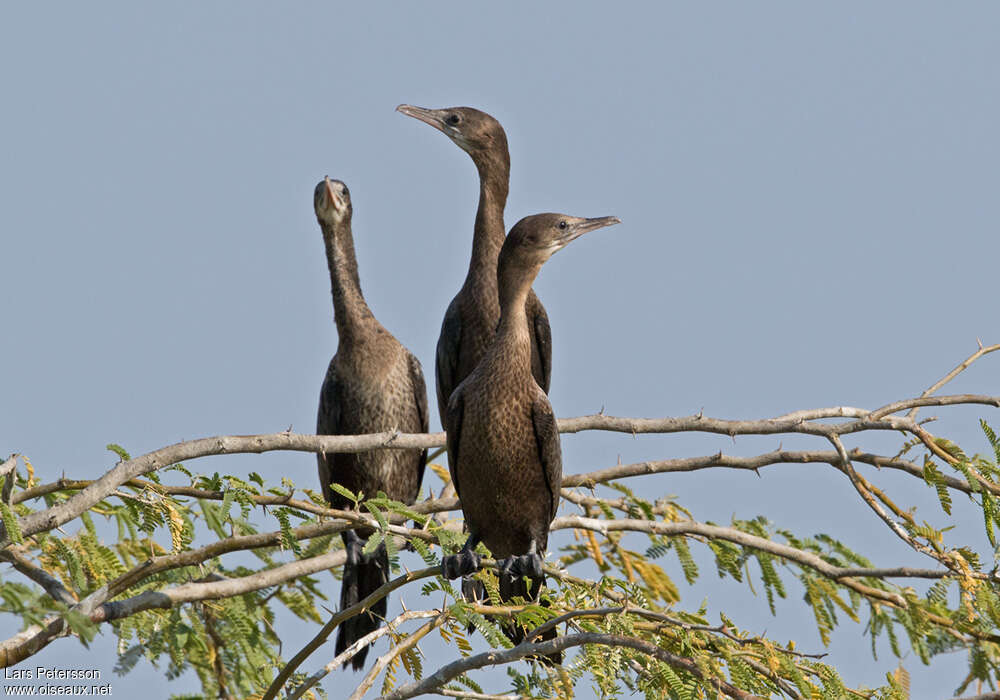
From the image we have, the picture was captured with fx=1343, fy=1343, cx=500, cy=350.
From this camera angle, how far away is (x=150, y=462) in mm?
5242

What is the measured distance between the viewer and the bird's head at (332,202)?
803 centimetres

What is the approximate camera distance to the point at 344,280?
8008mm

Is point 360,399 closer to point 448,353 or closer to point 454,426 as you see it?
point 448,353

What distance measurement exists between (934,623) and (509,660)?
257cm

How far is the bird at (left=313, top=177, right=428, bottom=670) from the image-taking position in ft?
25.4

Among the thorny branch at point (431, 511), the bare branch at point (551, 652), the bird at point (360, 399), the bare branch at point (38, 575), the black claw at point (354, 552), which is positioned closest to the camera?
the bare branch at point (551, 652)

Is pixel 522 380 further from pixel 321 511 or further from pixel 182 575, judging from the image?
pixel 182 575

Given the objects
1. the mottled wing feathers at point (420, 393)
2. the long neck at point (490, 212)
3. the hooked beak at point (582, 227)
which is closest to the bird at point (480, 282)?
the long neck at point (490, 212)

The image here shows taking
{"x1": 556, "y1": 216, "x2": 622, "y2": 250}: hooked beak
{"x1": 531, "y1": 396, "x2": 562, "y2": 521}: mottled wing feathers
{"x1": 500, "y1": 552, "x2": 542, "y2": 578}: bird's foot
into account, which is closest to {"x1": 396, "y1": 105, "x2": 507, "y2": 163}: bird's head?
{"x1": 556, "y1": 216, "x2": 622, "y2": 250}: hooked beak

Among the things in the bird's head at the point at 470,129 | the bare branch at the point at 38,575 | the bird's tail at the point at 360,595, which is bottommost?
the bird's tail at the point at 360,595

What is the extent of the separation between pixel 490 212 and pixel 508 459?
2.52 m

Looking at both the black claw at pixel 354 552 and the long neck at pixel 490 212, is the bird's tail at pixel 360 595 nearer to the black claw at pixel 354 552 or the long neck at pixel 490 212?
the black claw at pixel 354 552

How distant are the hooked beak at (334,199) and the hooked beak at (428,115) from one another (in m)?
0.83

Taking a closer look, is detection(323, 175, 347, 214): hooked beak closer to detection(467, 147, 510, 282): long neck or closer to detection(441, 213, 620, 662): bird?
detection(467, 147, 510, 282): long neck
